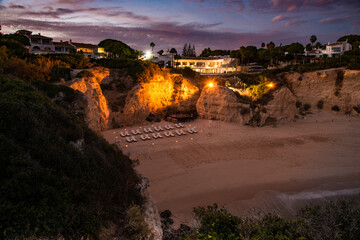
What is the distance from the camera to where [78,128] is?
9133 millimetres

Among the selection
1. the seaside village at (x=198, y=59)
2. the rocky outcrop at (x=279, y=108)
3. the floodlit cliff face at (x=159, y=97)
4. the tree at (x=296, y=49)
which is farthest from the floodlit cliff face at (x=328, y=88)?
the tree at (x=296, y=49)

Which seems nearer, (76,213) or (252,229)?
(76,213)

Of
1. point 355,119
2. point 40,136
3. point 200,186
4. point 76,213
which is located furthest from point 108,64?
point 355,119

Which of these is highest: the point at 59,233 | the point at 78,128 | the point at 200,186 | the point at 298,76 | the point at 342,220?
the point at 298,76

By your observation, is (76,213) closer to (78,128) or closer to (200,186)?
(78,128)

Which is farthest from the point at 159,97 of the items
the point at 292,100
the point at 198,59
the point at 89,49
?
the point at 89,49

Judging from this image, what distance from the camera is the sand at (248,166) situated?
13.9 metres

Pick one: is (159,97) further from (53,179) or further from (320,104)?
(53,179)

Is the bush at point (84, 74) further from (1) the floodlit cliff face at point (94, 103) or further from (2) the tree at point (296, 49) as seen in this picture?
(2) the tree at point (296, 49)

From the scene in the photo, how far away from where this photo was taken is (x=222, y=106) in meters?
30.0

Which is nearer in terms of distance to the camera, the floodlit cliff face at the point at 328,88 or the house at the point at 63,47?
the floodlit cliff face at the point at 328,88

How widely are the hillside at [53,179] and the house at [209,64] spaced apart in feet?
144

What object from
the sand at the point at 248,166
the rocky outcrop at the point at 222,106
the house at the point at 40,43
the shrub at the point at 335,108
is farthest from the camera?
the house at the point at 40,43

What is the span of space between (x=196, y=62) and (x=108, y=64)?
2760cm
